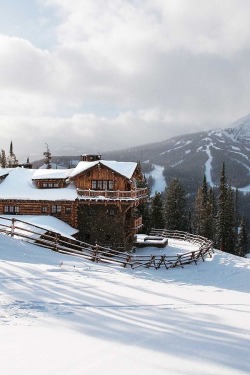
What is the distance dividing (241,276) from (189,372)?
77.8 ft

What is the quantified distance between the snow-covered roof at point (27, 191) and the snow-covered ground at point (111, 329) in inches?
914

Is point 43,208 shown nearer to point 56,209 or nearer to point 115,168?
point 56,209

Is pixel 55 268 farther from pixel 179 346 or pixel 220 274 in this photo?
pixel 220 274

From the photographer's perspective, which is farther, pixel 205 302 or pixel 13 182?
pixel 13 182

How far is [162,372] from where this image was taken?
632 centimetres

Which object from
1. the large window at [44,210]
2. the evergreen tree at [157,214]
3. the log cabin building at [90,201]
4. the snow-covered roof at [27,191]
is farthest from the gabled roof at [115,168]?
the evergreen tree at [157,214]

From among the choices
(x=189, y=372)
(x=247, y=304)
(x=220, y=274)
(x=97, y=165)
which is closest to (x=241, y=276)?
(x=220, y=274)

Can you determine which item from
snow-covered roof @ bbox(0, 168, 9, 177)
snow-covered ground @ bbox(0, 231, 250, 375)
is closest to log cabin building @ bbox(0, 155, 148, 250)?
snow-covered roof @ bbox(0, 168, 9, 177)

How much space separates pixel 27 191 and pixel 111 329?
3330 centimetres

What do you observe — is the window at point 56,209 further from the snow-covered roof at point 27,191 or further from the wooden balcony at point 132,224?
the wooden balcony at point 132,224

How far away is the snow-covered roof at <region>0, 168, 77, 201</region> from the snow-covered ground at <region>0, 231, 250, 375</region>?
76.2 ft

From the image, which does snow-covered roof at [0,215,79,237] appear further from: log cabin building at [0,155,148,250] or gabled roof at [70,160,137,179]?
gabled roof at [70,160,137,179]

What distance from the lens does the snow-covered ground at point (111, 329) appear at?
6.62m

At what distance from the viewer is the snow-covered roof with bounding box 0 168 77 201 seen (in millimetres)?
38875
